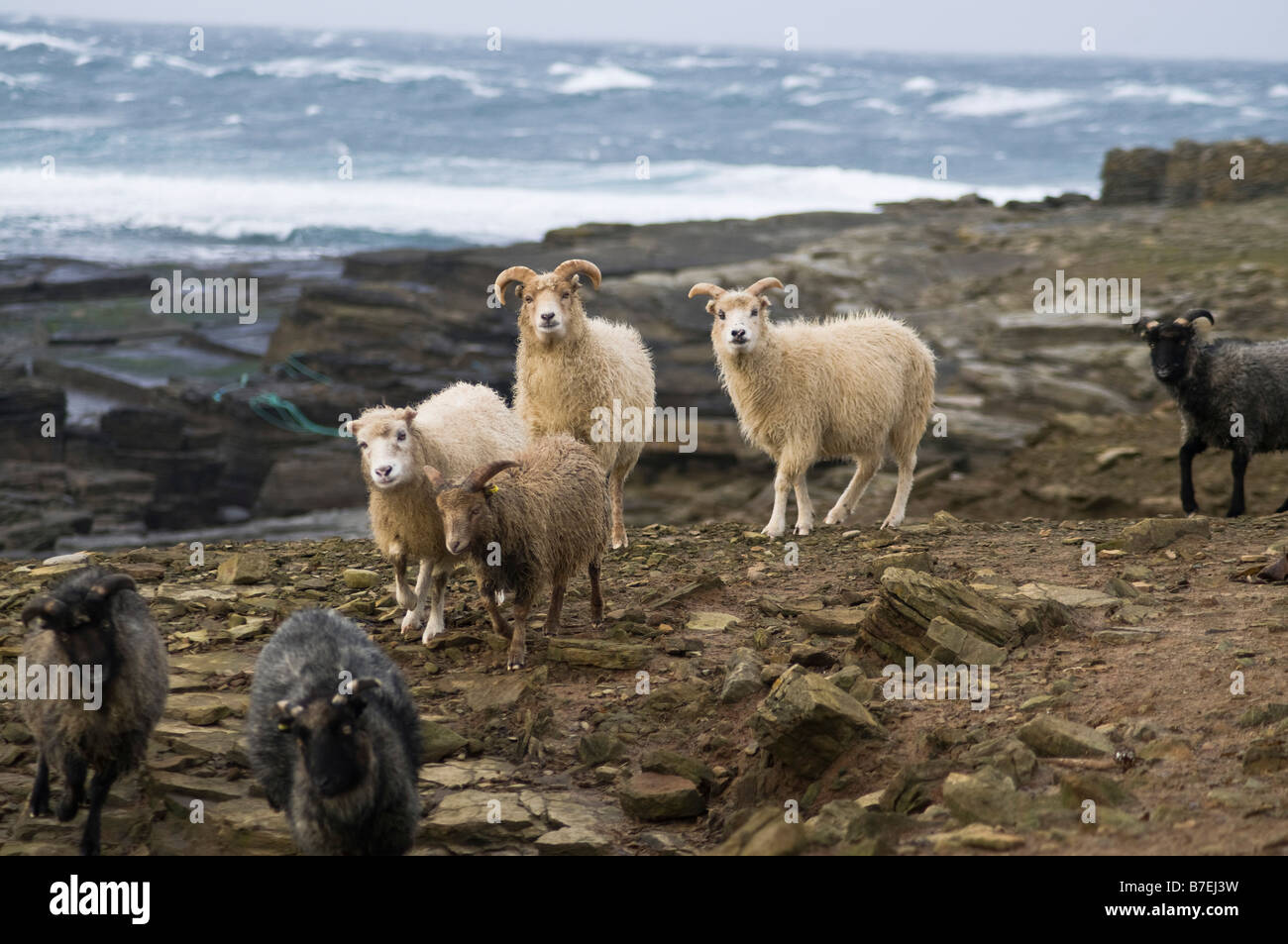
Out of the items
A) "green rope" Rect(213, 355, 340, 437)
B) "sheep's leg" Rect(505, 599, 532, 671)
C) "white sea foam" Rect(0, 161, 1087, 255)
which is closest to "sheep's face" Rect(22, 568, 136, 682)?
"sheep's leg" Rect(505, 599, 532, 671)

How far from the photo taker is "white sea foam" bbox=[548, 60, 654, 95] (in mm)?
85625

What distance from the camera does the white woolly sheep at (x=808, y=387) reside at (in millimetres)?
11547

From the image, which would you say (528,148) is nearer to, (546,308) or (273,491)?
(273,491)

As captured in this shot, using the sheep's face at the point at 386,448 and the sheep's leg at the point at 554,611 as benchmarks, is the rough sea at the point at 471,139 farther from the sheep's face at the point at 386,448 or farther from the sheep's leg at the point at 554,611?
the sheep's leg at the point at 554,611

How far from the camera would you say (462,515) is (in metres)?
7.41

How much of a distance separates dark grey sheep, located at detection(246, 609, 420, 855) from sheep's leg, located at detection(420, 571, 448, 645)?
1914 millimetres

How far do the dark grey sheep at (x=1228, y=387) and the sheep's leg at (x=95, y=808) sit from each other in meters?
9.80

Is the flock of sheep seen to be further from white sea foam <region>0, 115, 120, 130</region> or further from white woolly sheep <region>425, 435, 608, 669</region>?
white sea foam <region>0, 115, 120, 130</region>

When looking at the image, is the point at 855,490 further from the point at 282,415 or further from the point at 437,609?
the point at 282,415

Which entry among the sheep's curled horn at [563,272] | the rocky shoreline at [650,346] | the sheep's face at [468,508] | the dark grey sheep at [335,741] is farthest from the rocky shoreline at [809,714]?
the rocky shoreline at [650,346]

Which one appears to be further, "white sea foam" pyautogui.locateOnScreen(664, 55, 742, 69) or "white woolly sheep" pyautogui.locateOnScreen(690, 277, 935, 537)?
"white sea foam" pyautogui.locateOnScreen(664, 55, 742, 69)

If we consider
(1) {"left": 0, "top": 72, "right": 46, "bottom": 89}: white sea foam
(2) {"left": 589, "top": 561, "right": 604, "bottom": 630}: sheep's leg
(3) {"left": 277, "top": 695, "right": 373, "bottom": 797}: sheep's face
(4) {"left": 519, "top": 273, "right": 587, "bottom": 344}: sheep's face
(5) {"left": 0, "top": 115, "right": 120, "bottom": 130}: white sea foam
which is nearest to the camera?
(3) {"left": 277, "top": 695, "right": 373, "bottom": 797}: sheep's face

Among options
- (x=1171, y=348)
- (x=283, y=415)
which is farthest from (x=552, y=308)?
(x=283, y=415)
